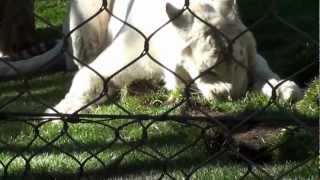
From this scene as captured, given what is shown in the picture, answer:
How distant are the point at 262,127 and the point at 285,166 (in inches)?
19.0

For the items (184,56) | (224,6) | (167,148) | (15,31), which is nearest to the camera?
(167,148)

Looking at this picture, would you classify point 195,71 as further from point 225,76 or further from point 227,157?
point 227,157

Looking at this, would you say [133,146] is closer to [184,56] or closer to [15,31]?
[184,56]

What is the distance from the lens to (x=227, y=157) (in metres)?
3.50

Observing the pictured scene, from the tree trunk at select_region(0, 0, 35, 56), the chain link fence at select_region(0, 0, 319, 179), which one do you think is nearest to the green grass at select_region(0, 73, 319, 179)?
the chain link fence at select_region(0, 0, 319, 179)

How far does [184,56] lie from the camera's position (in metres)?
4.31

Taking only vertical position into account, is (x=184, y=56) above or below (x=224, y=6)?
below

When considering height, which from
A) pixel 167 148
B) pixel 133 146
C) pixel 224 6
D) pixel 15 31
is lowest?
pixel 133 146

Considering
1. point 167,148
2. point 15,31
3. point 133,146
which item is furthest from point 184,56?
point 15,31

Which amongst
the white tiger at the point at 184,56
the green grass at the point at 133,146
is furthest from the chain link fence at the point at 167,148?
the white tiger at the point at 184,56

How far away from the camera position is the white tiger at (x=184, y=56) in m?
4.07

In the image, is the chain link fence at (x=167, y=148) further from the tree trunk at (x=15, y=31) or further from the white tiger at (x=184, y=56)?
the tree trunk at (x=15, y=31)

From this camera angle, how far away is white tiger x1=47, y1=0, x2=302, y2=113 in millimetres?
4070

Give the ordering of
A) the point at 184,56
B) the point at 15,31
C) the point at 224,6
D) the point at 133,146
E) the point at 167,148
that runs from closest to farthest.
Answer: the point at 133,146, the point at 167,148, the point at 224,6, the point at 184,56, the point at 15,31
